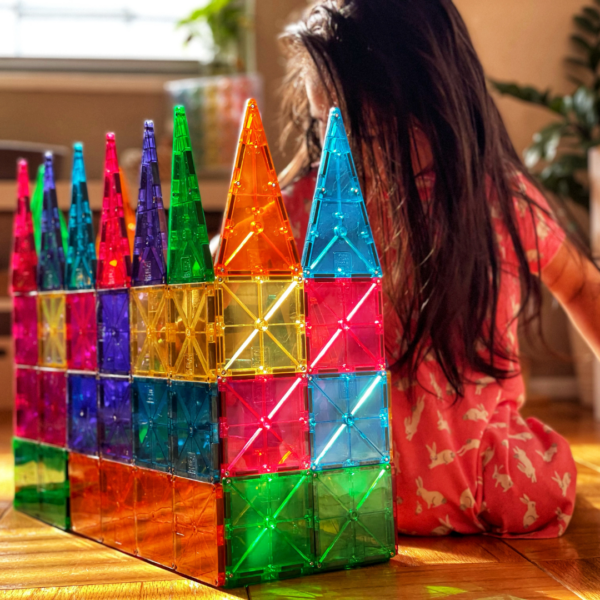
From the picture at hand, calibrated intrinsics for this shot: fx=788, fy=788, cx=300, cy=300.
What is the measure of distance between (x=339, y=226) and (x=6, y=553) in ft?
1.66

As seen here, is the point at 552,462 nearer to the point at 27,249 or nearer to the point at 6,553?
the point at 6,553

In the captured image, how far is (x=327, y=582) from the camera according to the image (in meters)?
0.72

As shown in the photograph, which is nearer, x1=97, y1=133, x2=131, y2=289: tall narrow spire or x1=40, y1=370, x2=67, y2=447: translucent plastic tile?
x1=97, y1=133, x2=131, y2=289: tall narrow spire

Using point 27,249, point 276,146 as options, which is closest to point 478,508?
point 27,249

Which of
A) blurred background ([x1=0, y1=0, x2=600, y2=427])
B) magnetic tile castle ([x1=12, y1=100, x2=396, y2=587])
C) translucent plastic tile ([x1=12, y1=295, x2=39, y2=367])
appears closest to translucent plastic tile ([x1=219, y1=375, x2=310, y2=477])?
magnetic tile castle ([x1=12, y1=100, x2=396, y2=587])

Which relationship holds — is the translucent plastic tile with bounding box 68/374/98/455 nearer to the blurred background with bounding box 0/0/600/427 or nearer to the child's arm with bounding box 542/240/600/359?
the child's arm with bounding box 542/240/600/359

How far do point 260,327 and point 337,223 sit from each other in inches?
5.0

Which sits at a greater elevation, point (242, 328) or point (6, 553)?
point (242, 328)

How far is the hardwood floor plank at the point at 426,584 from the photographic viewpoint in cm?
68

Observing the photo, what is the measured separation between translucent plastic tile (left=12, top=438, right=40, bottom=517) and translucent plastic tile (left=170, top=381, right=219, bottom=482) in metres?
0.36

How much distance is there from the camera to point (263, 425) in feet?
2.32

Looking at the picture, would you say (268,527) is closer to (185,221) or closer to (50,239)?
(185,221)

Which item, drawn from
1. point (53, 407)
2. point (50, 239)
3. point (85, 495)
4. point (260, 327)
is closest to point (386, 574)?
point (260, 327)

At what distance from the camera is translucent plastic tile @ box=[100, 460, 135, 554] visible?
0.82 meters
